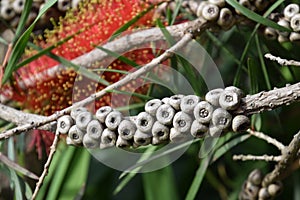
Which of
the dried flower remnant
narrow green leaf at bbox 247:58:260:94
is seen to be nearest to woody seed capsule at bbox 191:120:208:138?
narrow green leaf at bbox 247:58:260:94

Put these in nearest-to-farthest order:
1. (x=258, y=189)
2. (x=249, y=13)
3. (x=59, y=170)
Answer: (x=249, y=13) < (x=258, y=189) < (x=59, y=170)

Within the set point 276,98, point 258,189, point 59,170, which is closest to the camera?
point 276,98

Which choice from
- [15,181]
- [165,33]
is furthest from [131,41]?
[15,181]

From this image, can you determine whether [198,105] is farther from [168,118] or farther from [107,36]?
[107,36]

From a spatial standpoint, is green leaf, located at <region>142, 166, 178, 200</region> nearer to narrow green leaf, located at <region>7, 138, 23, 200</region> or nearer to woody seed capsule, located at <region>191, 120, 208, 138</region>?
narrow green leaf, located at <region>7, 138, 23, 200</region>

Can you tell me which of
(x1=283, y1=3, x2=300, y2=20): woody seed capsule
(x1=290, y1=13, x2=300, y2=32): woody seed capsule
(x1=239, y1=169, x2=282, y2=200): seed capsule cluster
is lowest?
(x1=239, y1=169, x2=282, y2=200): seed capsule cluster

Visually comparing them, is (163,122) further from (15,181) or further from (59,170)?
(59,170)

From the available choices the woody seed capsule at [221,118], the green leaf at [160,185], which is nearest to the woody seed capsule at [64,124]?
the woody seed capsule at [221,118]

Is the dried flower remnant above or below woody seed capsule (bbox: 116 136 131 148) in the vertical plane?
above
